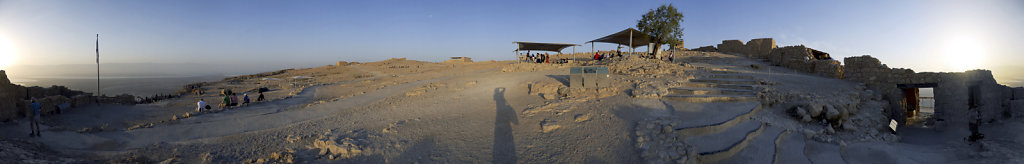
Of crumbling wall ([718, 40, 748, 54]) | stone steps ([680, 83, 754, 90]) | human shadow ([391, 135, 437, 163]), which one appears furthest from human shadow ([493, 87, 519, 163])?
crumbling wall ([718, 40, 748, 54])

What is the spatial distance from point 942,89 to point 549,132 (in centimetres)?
1110

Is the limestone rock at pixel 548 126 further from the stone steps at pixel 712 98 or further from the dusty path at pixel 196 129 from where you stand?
the dusty path at pixel 196 129

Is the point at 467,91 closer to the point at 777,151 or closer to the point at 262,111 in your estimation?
the point at 262,111

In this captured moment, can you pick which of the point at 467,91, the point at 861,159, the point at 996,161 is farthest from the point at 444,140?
the point at 996,161

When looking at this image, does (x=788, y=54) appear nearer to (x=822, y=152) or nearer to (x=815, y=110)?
(x=815, y=110)

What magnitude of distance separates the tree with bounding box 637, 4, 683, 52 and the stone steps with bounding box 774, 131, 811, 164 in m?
13.0

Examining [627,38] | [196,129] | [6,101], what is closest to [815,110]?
[627,38]

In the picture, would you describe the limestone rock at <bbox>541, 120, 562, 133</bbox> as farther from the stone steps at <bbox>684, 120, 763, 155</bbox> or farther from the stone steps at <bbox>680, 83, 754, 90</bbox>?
the stone steps at <bbox>680, 83, 754, 90</bbox>

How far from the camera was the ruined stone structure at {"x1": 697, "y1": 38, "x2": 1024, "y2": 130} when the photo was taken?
873 centimetres

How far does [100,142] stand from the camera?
604cm

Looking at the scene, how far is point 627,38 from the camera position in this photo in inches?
782

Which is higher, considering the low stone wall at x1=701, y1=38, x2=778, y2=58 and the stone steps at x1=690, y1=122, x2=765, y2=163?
the low stone wall at x1=701, y1=38, x2=778, y2=58

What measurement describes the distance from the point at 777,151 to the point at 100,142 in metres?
11.3

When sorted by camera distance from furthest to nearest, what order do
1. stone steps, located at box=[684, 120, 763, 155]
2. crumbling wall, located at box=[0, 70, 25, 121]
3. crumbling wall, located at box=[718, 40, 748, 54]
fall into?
1. crumbling wall, located at box=[718, 40, 748, 54]
2. crumbling wall, located at box=[0, 70, 25, 121]
3. stone steps, located at box=[684, 120, 763, 155]
